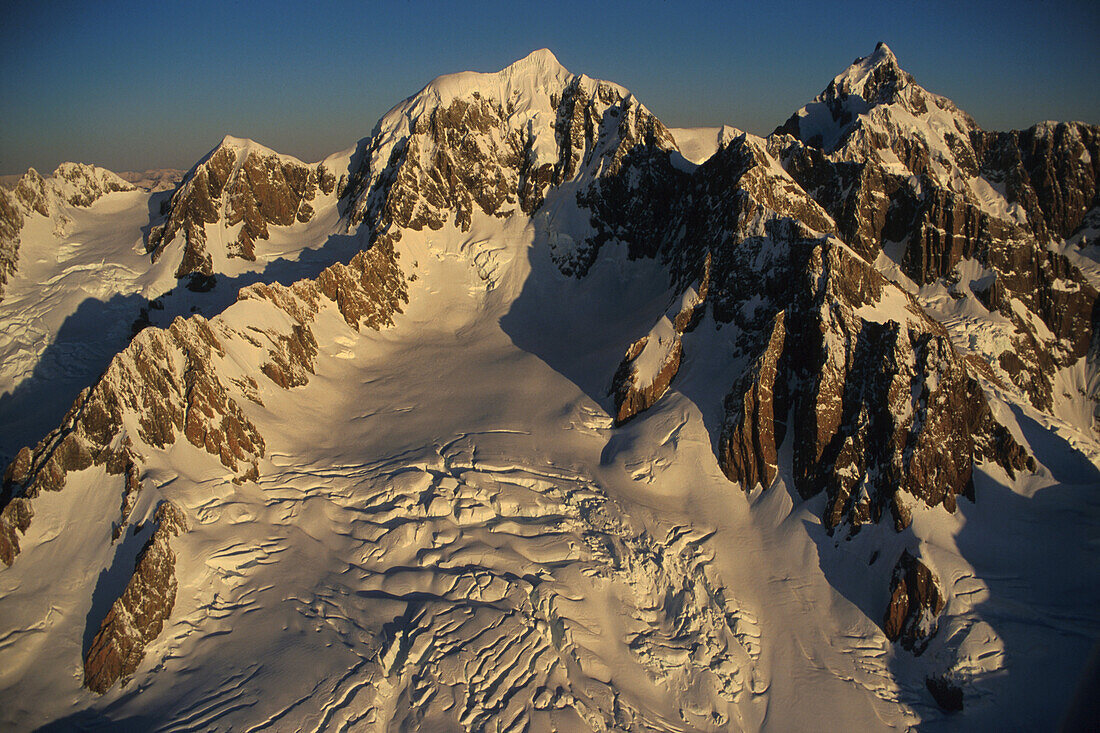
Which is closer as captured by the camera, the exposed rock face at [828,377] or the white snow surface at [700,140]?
the exposed rock face at [828,377]

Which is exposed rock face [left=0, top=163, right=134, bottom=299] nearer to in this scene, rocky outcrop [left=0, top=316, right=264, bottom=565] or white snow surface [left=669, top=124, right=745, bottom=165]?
rocky outcrop [left=0, top=316, right=264, bottom=565]

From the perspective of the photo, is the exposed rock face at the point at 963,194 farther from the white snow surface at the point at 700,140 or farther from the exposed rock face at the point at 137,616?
the exposed rock face at the point at 137,616

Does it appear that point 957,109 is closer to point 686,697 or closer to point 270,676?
point 686,697

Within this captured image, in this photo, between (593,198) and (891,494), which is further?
(593,198)

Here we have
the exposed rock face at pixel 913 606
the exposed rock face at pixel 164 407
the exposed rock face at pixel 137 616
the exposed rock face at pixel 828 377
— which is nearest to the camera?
the exposed rock face at pixel 137 616

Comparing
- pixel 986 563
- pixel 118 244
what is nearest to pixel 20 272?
pixel 118 244

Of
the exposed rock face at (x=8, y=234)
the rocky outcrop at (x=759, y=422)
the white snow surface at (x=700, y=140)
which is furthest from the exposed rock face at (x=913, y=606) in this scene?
the exposed rock face at (x=8, y=234)
